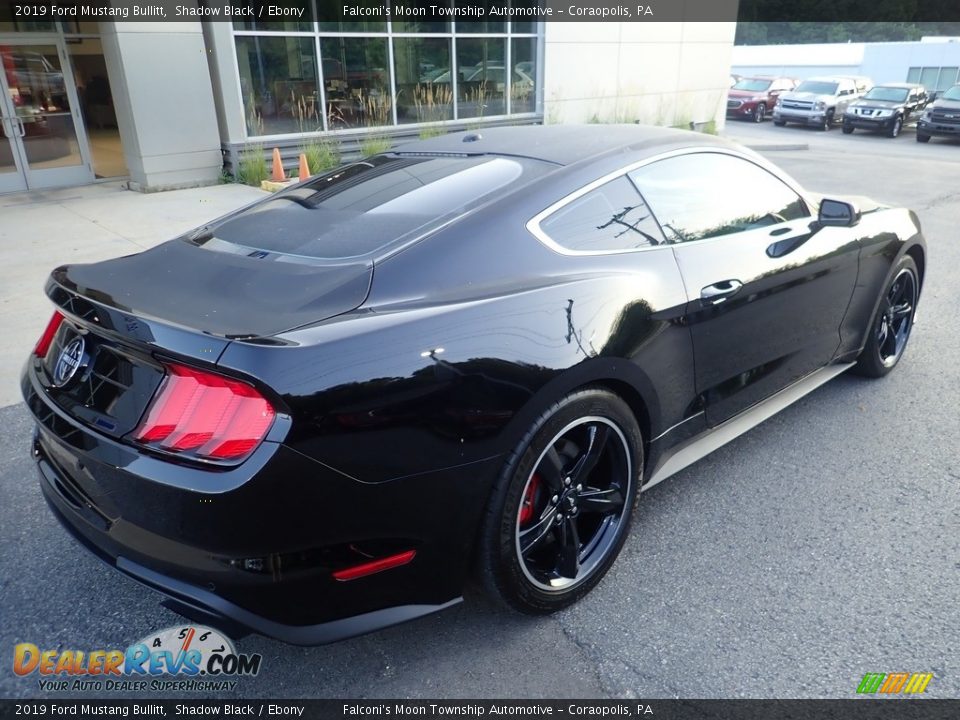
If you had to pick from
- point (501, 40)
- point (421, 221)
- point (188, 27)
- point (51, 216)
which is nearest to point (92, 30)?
point (188, 27)

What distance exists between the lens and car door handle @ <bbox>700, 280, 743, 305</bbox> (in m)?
2.96

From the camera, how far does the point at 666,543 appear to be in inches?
119

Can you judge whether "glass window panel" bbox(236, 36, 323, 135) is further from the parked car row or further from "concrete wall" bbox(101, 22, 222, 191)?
the parked car row

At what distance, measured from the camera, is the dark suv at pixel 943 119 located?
21812mm

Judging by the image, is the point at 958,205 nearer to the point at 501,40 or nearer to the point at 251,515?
the point at 501,40

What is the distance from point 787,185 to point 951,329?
275 centimetres

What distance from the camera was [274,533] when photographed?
1928mm

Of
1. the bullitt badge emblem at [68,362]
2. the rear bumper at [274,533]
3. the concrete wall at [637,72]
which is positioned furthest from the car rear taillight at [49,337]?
the concrete wall at [637,72]

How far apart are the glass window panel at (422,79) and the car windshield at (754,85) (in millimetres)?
20563

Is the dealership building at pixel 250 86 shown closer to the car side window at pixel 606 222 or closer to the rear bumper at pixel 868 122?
the car side window at pixel 606 222

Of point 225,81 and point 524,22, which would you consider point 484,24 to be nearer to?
point 524,22

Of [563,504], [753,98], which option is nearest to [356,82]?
[563,504]

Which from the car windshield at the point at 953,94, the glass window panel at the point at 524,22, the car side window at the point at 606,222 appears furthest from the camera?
the car windshield at the point at 953,94

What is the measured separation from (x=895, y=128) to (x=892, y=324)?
24131 millimetres
